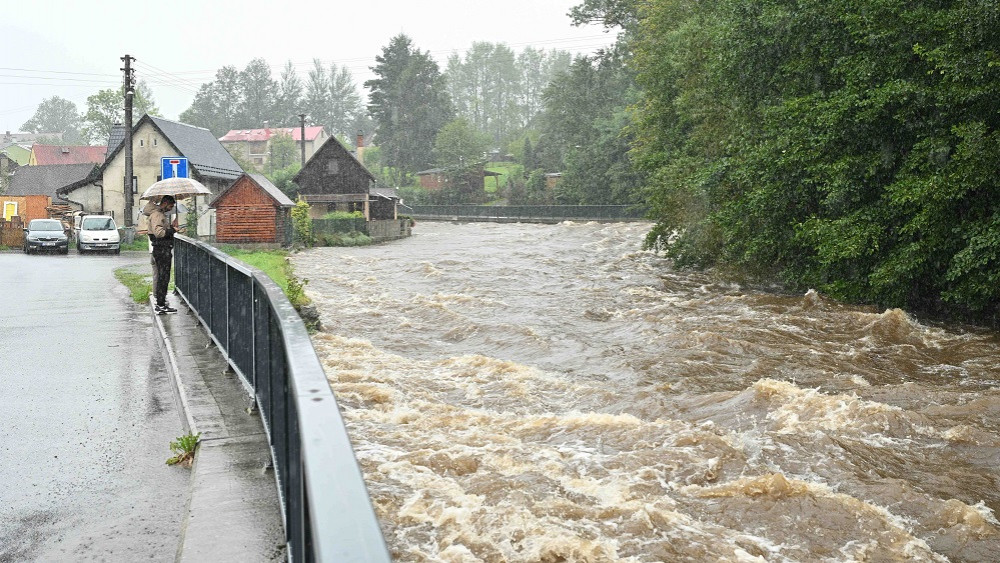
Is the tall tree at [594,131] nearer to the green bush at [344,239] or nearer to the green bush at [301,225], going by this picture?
the green bush at [344,239]

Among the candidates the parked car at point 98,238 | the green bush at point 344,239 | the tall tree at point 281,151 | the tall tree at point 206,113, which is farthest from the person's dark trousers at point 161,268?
the tall tree at point 206,113

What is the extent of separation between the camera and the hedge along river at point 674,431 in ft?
21.7

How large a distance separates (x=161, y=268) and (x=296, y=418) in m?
11.4

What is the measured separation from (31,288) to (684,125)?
→ 19345 mm

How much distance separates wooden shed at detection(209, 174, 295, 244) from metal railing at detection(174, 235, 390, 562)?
35.4 m

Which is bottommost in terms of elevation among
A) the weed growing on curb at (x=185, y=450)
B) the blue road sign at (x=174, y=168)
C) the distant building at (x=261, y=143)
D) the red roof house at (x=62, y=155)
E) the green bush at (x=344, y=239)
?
the weed growing on curb at (x=185, y=450)

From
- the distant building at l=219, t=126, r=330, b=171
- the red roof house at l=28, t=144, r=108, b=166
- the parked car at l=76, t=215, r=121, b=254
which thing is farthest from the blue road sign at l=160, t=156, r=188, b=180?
the distant building at l=219, t=126, r=330, b=171

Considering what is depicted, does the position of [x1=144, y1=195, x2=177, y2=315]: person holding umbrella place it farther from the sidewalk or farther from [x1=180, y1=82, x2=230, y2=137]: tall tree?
[x1=180, y1=82, x2=230, y2=137]: tall tree

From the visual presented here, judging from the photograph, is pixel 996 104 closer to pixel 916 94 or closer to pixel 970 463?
pixel 916 94

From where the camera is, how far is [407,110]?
352ft

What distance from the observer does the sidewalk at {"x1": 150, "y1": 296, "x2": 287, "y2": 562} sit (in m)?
4.46

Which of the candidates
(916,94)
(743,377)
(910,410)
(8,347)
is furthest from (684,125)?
(8,347)

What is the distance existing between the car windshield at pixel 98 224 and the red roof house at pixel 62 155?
73.8 meters

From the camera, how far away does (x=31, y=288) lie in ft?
68.0
